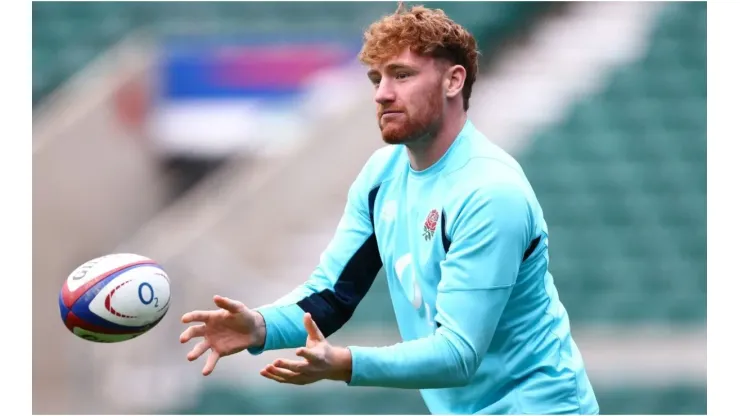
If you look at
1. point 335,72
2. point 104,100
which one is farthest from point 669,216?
point 104,100

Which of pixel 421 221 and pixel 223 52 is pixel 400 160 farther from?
pixel 223 52

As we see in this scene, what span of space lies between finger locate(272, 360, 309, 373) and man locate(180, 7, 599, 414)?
0.17 metres

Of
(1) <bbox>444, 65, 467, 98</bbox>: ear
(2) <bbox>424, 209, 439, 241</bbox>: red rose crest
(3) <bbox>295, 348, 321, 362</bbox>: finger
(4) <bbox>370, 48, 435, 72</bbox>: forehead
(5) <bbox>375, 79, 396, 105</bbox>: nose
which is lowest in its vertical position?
(3) <bbox>295, 348, 321, 362</bbox>: finger

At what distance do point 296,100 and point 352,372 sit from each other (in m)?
6.01

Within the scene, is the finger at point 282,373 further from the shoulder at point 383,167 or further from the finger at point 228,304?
the shoulder at point 383,167

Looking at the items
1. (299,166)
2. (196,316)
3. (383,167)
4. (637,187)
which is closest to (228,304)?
(196,316)

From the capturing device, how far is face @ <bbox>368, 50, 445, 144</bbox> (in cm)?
384

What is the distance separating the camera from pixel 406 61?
3895 mm

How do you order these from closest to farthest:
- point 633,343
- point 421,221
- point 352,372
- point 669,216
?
point 352,372 < point 421,221 < point 633,343 < point 669,216

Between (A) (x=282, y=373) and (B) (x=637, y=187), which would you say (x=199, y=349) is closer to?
(A) (x=282, y=373)

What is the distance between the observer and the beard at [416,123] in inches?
151

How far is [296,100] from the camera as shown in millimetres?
9195

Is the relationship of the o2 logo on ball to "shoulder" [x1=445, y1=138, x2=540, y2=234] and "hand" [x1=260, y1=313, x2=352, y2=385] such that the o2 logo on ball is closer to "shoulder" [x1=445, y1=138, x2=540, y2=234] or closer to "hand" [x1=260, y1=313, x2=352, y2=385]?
"hand" [x1=260, y1=313, x2=352, y2=385]

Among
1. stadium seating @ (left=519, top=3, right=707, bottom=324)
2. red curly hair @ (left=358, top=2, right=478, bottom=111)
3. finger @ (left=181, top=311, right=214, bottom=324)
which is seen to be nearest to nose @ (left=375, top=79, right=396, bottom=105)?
red curly hair @ (left=358, top=2, right=478, bottom=111)
